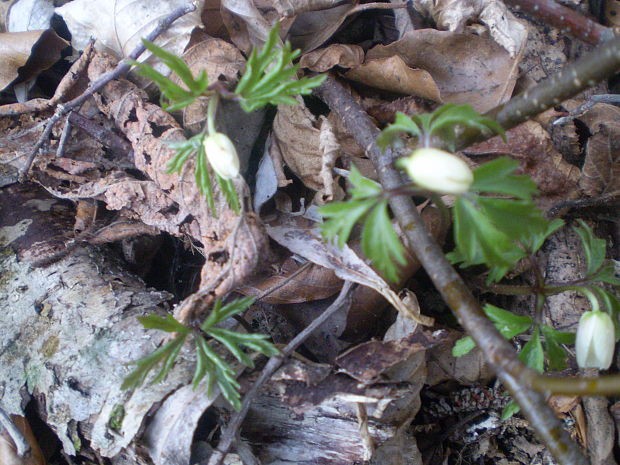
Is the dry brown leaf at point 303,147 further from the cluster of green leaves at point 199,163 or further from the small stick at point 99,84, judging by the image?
the small stick at point 99,84

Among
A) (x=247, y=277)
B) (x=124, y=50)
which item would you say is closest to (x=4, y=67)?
(x=124, y=50)

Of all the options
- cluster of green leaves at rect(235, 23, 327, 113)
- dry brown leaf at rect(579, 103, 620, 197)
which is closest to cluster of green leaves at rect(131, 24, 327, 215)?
cluster of green leaves at rect(235, 23, 327, 113)

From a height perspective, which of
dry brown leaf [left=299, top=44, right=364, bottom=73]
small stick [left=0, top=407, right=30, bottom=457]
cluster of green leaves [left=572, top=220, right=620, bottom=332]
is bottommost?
small stick [left=0, top=407, right=30, bottom=457]

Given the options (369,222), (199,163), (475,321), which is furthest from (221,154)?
(475,321)

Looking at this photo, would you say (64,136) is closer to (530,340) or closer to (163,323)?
(163,323)

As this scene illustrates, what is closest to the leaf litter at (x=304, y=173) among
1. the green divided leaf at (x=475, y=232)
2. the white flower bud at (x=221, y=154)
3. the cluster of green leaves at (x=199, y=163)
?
the cluster of green leaves at (x=199, y=163)

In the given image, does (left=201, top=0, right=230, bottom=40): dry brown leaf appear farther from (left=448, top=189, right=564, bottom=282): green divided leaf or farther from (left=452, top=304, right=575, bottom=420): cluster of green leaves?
(left=452, top=304, right=575, bottom=420): cluster of green leaves

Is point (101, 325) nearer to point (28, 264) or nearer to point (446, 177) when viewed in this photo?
point (28, 264)
